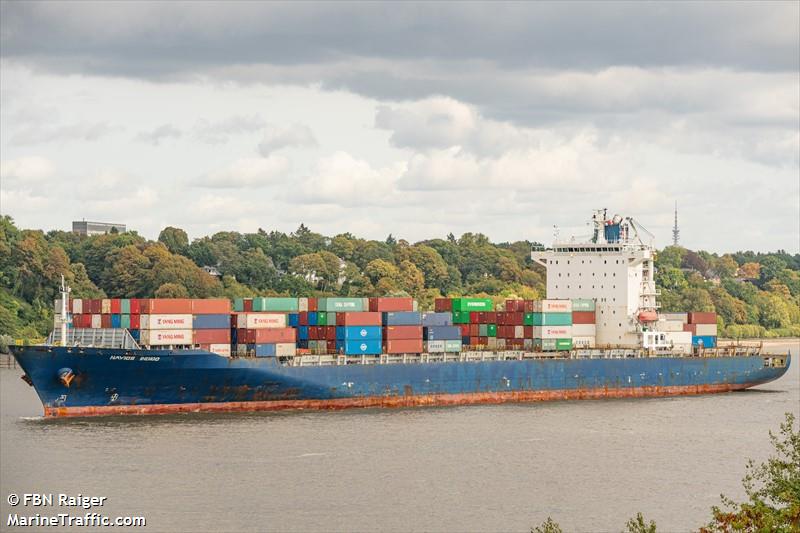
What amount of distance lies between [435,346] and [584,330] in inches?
499

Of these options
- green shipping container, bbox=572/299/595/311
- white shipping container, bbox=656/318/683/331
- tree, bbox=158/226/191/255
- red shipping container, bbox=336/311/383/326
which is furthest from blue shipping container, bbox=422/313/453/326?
tree, bbox=158/226/191/255

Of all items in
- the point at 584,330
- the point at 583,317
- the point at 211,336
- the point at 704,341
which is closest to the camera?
the point at 211,336

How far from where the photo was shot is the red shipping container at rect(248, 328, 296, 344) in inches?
2350

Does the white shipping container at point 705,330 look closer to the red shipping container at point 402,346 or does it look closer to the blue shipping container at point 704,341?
the blue shipping container at point 704,341

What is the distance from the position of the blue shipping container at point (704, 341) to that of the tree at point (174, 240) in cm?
8063

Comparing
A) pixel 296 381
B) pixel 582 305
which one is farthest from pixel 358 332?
pixel 582 305

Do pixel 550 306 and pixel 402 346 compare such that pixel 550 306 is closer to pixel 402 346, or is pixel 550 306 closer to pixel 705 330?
pixel 402 346

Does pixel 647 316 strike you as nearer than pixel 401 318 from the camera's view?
No

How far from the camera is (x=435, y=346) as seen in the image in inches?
2586

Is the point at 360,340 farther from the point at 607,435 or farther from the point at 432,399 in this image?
the point at 607,435

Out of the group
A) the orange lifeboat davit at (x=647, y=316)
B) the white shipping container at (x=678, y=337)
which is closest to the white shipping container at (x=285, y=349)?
the orange lifeboat davit at (x=647, y=316)

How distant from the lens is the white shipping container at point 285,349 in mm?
60125

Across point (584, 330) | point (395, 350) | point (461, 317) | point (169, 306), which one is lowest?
point (395, 350)

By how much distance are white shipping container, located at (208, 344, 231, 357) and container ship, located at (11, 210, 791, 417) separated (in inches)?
2.8
